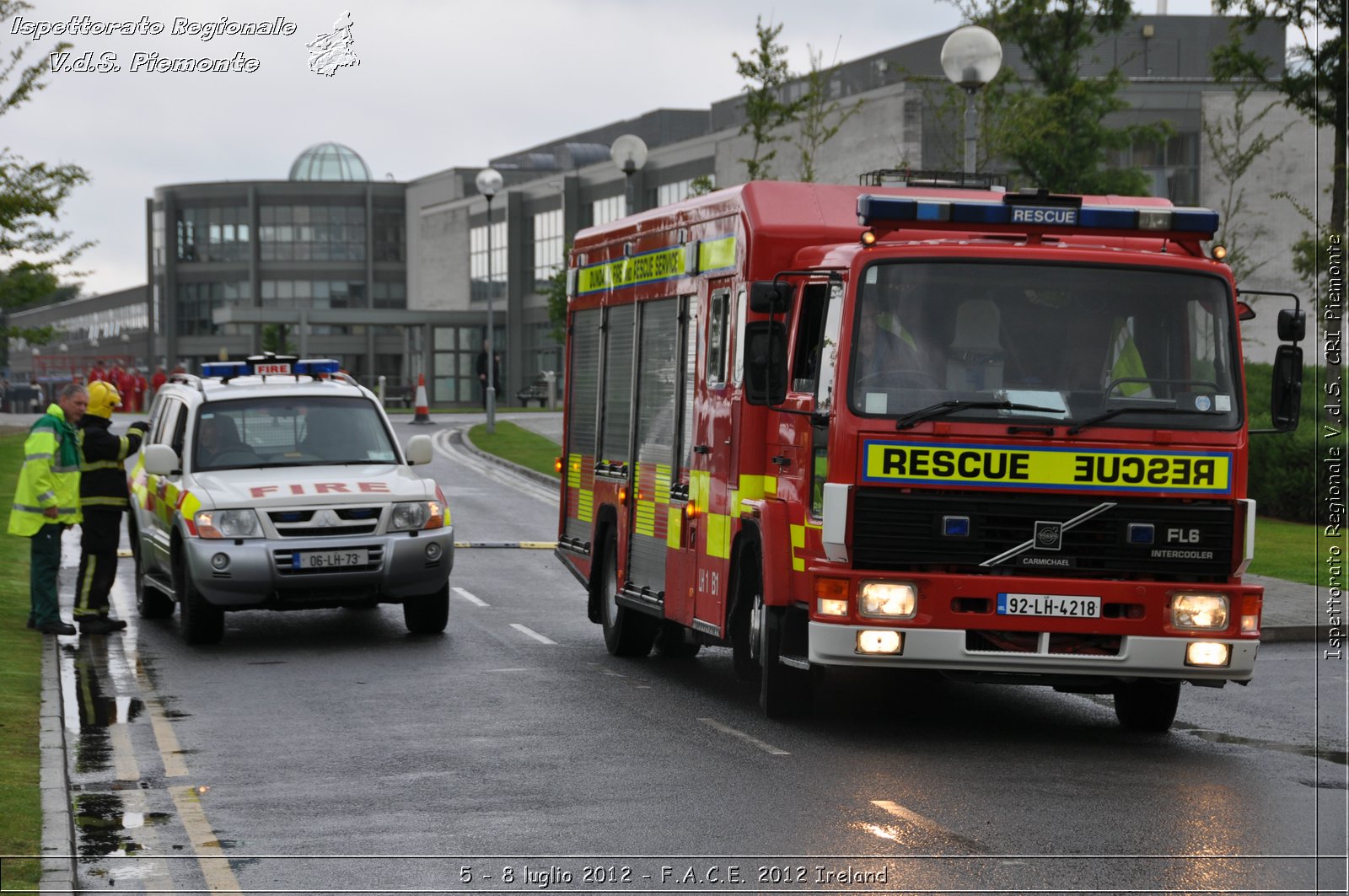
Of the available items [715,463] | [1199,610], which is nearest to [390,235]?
[715,463]

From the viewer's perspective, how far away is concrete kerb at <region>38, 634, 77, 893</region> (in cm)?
717

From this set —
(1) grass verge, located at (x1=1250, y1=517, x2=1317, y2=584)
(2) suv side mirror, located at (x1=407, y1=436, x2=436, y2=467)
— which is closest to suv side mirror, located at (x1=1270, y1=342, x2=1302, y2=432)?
(2) suv side mirror, located at (x1=407, y1=436, x2=436, y2=467)

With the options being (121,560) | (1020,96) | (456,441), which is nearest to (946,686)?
(121,560)

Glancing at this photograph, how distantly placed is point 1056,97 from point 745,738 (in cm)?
2052

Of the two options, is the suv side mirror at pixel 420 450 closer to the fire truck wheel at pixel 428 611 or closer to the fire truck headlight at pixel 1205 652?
the fire truck wheel at pixel 428 611

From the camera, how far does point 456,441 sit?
43.4 m

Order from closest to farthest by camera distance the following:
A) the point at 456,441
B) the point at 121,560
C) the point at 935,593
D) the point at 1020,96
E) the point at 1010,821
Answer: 1. the point at 1010,821
2. the point at 935,593
3. the point at 121,560
4. the point at 1020,96
5. the point at 456,441

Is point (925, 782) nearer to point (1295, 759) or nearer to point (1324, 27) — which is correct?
point (1295, 759)

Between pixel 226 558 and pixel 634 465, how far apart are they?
318 centimetres

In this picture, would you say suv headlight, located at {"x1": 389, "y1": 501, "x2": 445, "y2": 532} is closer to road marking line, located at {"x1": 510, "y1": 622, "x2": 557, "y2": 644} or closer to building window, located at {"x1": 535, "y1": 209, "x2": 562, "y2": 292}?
road marking line, located at {"x1": 510, "y1": 622, "x2": 557, "y2": 644}

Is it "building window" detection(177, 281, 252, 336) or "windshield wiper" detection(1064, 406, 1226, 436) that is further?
"building window" detection(177, 281, 252, 336)

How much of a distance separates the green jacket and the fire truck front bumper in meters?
7.16

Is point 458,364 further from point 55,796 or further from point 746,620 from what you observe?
point 55,796

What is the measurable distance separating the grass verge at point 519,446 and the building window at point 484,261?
3977 cm
